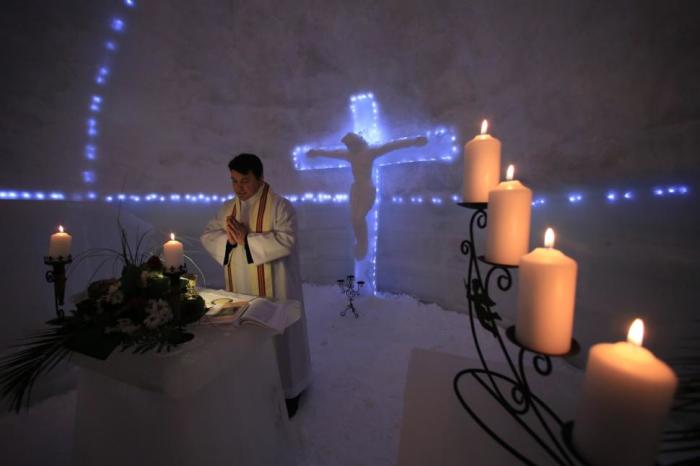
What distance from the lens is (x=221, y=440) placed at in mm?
1359

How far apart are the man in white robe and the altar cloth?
2.50 ft

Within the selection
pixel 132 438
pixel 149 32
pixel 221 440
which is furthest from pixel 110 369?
pixel 149 32

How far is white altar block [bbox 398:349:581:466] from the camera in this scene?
93 centimetres

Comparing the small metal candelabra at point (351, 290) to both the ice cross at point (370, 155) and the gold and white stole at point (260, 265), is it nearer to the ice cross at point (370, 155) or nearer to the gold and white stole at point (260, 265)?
the ice cross at point (370, 155)

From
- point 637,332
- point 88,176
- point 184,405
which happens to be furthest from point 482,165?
point 88,176

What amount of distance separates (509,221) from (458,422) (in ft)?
2.45

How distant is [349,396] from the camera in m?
2.59

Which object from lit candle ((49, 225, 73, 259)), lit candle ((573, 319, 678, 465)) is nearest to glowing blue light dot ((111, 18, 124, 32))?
lit candle ((49, 225, 73, 259))

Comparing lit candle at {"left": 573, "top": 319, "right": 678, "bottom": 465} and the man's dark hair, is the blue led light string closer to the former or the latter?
the man's dark hair

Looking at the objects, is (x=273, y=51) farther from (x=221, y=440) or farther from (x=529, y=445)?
(x=529, y=445)

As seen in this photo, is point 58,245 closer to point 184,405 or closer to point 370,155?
point 184,405

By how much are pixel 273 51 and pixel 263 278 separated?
372 cm

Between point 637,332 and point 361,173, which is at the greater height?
point 361,173

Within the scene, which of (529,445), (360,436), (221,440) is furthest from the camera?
(360,436)
